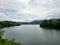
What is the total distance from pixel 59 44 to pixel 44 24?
6892cm

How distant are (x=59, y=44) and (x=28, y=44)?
5.84 m

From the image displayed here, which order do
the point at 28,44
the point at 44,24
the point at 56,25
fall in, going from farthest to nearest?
the point at 44,24 < the point at 56,25 < the point at 28,44

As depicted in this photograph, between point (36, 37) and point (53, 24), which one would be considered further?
point (53, 24)

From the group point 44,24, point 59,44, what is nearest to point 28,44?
point 59,44

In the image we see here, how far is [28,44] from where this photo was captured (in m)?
21.3

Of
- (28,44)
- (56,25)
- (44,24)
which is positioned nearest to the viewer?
(28,44)

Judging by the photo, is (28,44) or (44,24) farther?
(44,24)

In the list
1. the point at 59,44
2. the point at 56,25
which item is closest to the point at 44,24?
the point at 56,25

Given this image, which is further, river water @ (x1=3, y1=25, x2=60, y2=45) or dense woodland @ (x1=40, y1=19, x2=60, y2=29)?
dense woodland @ (x1=40, y1=19, x2=60, y2=29)

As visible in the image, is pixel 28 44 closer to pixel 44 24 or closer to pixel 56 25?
pixel 56 25

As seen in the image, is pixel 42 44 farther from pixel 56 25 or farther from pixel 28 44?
pixel 56 25

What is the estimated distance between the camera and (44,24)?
9031 centimetres

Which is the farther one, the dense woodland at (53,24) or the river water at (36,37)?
the dense woodland at (53,24)

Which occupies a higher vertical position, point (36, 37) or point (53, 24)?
point (36, 37)
